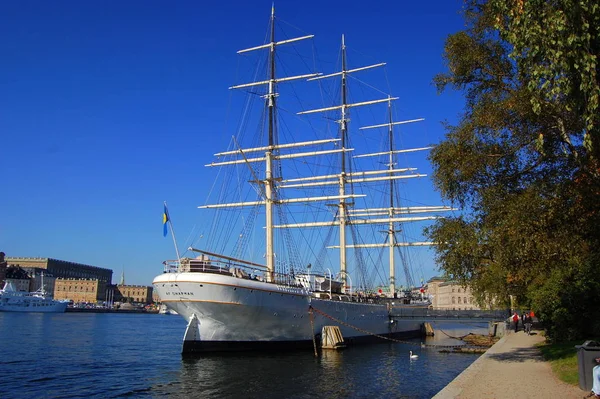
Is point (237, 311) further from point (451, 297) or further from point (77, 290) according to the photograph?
point (77, 290)

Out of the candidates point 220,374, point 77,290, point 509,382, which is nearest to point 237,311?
point 220,374

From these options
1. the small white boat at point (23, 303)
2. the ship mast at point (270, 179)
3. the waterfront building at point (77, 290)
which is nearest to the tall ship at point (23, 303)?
the small white boat at point (23, 303)

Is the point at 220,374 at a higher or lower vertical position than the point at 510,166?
lower

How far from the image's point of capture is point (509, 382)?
49.5 ft

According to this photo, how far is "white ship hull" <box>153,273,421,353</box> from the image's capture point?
31531 millimetres

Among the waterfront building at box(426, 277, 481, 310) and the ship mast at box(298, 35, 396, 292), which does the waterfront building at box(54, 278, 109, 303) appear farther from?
the ship mast at box(298, 35, 396, 292)

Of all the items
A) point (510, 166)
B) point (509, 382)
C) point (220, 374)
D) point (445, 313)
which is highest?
point (510, 166)

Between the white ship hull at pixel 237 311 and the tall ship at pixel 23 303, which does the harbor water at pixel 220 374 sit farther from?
the tall ship at pixel 23 303

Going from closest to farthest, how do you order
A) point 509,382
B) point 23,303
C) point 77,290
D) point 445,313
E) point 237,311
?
1. point 509,382
2. point 237,311
3. point 445,313
4. point 23,303
5. point 77,290

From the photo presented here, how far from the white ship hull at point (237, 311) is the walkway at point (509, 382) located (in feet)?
50.8

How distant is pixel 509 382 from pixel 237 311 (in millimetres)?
19957

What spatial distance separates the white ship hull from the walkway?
1549 centimetres

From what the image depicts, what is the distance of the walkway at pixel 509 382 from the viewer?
13055 mm

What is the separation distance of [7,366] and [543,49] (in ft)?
98.0
